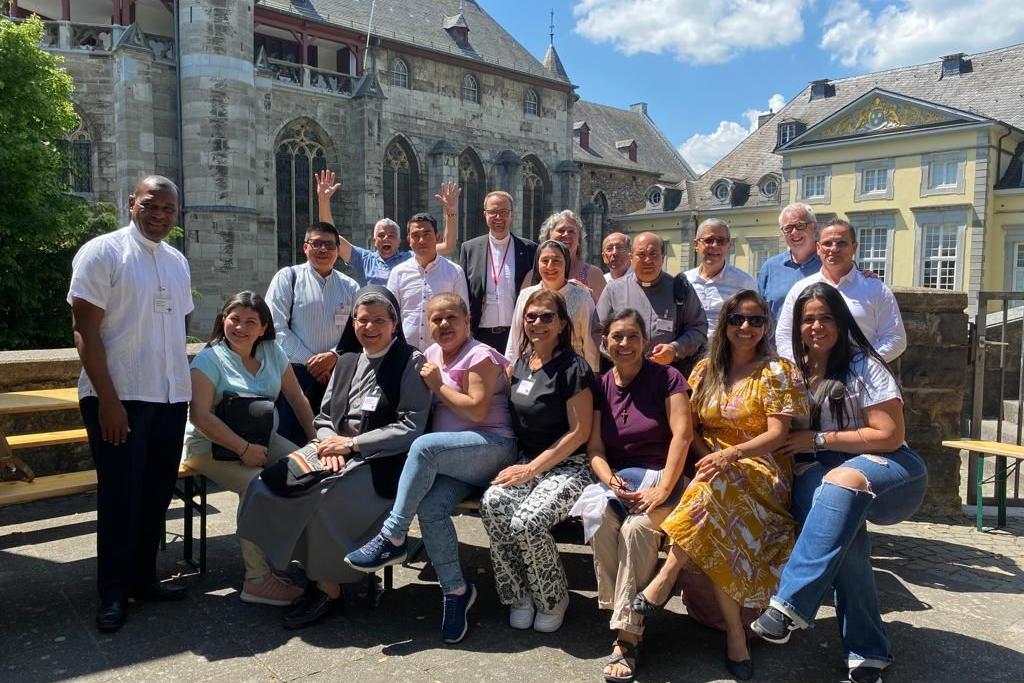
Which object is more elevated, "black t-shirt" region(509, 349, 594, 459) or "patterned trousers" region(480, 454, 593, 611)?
"black t-shirt" region(509, 349, 594, 459)

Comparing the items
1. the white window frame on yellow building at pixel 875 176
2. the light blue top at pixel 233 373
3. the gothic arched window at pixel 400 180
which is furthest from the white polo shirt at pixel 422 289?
the white window frame on yellow building at pixel 875 176

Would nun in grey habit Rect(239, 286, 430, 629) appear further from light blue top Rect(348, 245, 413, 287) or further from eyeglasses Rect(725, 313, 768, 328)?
light blue top Rect(348, 245, 413, 287)

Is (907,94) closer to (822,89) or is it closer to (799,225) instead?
(822,89)

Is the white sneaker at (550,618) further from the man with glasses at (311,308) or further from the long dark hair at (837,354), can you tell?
the man with glasses at (311,308)

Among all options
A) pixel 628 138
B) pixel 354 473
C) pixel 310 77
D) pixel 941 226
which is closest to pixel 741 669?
pixel 354 473

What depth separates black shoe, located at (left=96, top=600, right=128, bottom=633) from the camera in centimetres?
347

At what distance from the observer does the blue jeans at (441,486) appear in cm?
357

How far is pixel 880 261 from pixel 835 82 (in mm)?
11564

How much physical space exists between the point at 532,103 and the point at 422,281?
29.7m

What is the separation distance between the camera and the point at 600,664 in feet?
10.5

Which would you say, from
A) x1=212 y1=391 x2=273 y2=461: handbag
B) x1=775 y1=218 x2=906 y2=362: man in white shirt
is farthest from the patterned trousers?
x1=775 y1=218 x2=906 y2=362: man in white shirt

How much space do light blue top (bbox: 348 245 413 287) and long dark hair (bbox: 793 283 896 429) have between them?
10.6ft

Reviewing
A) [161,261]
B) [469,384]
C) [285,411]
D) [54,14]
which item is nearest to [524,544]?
[469,384]

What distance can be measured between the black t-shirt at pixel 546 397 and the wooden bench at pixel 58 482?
192cm
